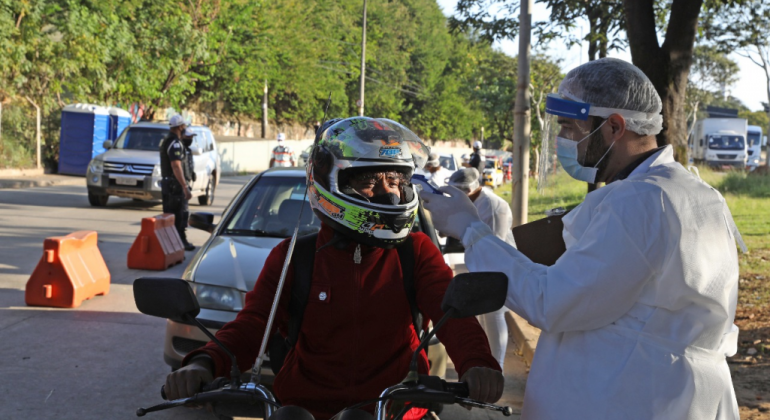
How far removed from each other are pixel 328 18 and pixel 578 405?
6280 cm

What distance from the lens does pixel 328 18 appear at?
6309 cm

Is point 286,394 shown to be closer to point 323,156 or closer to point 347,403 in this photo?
point 347,403

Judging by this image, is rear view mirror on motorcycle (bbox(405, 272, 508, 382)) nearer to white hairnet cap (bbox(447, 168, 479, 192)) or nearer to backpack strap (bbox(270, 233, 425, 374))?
backpack strap (bbox(270, 233, 425, 374))

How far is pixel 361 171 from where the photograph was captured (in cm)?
279

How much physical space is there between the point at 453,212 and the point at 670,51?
6112mm

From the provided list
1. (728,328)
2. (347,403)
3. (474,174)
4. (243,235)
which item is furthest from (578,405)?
(474,174)

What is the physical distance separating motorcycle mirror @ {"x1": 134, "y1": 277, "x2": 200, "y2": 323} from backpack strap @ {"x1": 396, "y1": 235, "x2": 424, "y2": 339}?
2.77 feet

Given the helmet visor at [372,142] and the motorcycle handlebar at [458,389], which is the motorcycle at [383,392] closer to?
the motorcycle handlebar at [458,389]

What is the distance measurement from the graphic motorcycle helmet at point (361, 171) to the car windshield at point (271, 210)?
3835 millimetres


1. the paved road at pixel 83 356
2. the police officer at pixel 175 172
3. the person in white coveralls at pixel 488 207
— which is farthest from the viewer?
the police officer at pixel 175 172

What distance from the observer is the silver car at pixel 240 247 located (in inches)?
223

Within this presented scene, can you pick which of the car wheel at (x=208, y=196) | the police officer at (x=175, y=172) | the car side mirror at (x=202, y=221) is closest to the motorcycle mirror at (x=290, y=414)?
the car side mirror at (x=202, y=221)

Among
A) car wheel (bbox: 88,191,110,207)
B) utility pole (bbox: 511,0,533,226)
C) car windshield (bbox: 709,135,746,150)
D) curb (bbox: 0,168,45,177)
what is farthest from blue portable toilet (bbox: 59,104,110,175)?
car windshield (bbox: 709,135,746,150)

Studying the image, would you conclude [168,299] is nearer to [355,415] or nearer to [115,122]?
[355,415]
